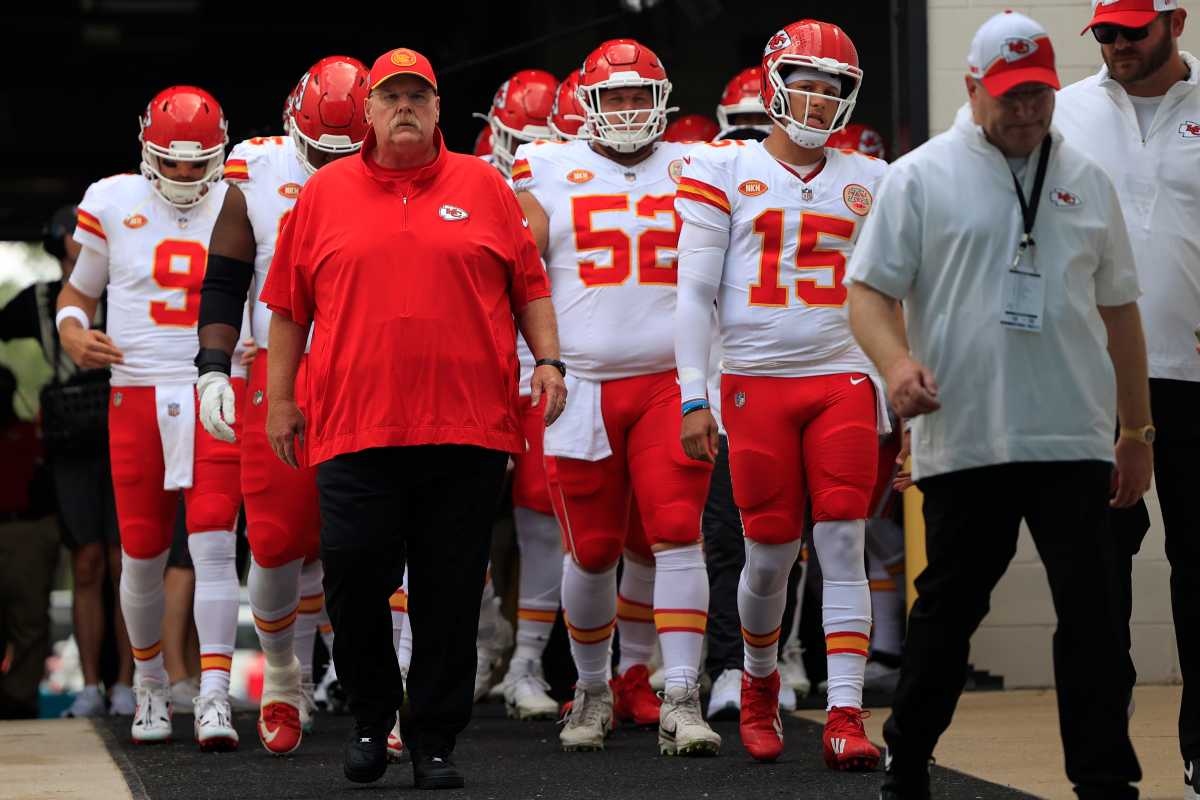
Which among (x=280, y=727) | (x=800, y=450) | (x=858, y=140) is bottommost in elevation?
(x=280, y=727)

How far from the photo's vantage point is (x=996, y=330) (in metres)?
4.21

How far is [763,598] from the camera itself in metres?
5.99

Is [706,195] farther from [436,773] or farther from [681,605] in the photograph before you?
[436,773]

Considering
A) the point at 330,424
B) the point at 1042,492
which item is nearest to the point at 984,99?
the point at 1042,492

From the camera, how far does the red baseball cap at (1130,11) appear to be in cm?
509

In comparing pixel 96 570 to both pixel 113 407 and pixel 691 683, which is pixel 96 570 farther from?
pixel 691 683

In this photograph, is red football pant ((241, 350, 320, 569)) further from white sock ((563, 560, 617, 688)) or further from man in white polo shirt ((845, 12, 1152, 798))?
man in white polo shirt ((845, 12, 1152, 798))

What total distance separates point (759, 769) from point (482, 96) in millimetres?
7938

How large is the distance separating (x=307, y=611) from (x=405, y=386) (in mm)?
2016

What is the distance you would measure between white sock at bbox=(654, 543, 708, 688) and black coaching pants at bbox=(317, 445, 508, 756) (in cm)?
90

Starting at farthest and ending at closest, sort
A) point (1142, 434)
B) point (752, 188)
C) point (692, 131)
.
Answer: point (692, 131) < point (752, 188) < point (1142, 434)

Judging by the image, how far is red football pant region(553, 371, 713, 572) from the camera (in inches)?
245

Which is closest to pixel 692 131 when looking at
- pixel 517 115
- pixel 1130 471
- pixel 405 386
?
pixel 517 115

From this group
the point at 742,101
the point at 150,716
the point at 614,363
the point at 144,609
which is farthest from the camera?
the point at 742,101
